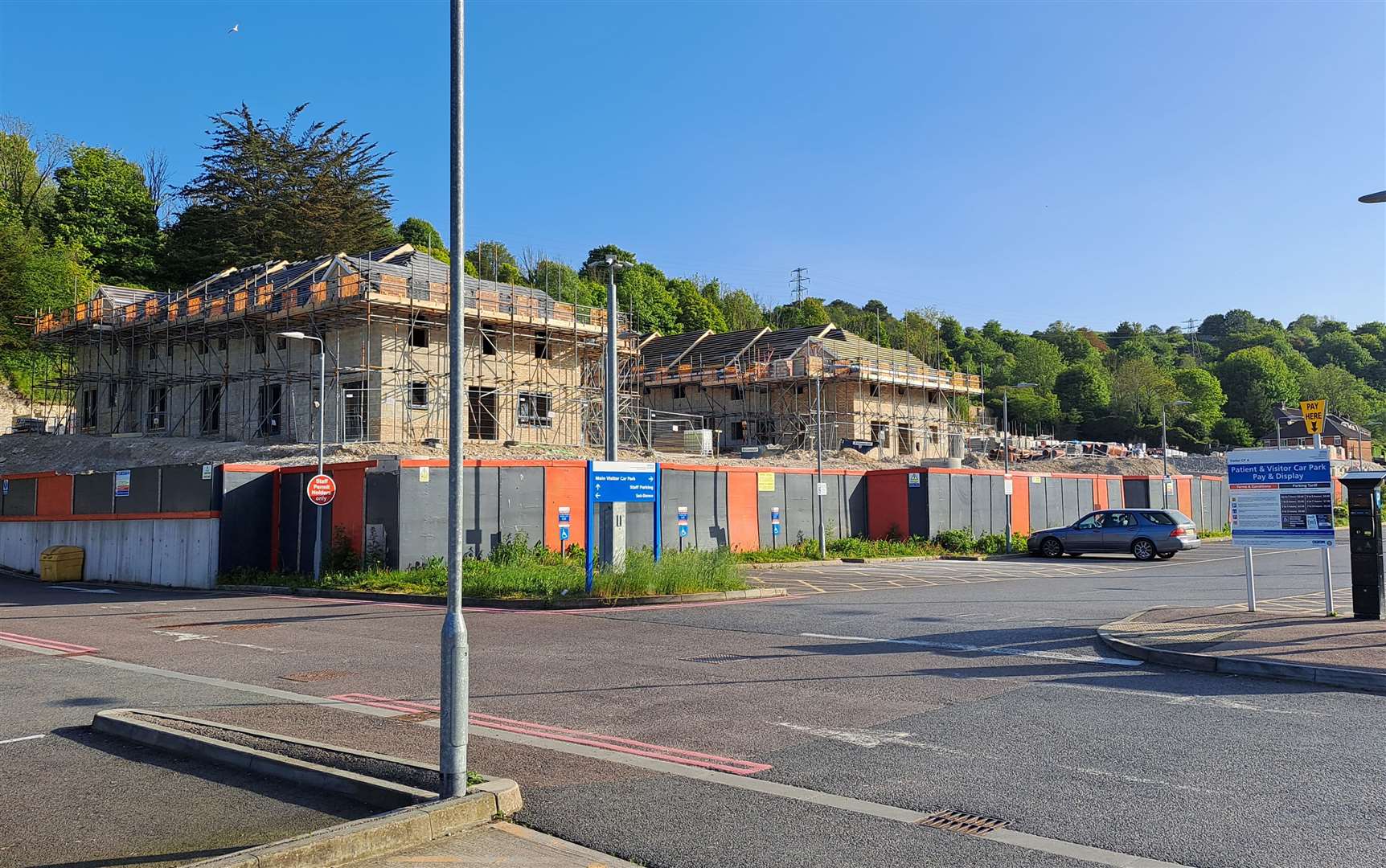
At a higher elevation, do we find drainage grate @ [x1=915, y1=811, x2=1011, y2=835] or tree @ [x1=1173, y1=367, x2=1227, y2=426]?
tree @ [x1=1173, y1=367, x2=1227, y2=426]

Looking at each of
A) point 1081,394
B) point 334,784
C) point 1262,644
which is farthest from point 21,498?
point 1081,394

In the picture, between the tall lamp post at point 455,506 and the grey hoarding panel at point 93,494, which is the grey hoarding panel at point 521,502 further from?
the tall lamp post at point 455,506

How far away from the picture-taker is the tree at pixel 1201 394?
106175 millimetres

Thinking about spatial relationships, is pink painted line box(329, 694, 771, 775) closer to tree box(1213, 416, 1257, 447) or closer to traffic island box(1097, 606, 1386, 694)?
traffic island box(1097, 606, 1386, 694)

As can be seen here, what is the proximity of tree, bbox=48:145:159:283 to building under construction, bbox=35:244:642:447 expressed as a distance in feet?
53.5

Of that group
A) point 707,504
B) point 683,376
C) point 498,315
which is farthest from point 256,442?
point 683,376

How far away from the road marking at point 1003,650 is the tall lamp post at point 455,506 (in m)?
7.94

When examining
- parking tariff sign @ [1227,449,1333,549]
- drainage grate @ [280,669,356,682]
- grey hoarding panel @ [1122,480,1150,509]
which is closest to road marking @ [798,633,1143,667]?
parking tariff sign @ [1227,449,1333,549]

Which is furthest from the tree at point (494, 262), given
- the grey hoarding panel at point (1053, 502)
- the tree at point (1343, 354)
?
the tree at point (1343, 354)

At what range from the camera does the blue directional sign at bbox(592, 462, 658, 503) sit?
784 inches

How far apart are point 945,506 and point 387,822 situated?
32.1 m

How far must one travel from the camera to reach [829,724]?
8.65 m

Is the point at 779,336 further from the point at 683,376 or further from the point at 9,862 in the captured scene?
the point at 9,862

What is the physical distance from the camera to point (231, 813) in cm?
609
